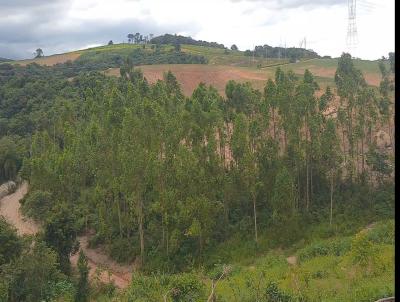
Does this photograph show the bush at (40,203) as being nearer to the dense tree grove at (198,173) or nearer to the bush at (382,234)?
the dense tree grove at (198,173)

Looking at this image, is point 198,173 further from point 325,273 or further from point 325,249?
point 325,273

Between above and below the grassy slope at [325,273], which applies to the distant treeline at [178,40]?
above

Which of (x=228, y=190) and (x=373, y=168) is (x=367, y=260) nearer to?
(x=228, y=190)

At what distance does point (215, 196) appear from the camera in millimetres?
29406

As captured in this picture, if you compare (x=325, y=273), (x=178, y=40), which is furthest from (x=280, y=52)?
(x=325, y=273)

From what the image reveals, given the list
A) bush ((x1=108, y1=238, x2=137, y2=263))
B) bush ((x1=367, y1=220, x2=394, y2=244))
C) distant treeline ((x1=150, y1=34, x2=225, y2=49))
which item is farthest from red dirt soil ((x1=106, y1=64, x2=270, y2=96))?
distant treeline ((x1=150, y1=34, x2=225, y2=49))

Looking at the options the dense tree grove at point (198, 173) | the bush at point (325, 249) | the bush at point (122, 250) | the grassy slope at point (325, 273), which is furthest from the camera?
the bush at point (122, 250)

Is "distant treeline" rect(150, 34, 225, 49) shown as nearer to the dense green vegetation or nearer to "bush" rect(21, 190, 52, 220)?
the dense green vegetation

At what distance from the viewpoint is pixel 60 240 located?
26625 mm

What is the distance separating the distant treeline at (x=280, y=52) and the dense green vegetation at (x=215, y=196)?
67350mm

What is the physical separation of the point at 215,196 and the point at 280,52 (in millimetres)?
86882

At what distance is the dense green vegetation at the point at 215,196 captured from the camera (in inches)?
917

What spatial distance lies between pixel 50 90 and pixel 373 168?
4283 centimetres

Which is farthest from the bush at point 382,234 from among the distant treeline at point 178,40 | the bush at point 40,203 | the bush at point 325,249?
the distant treeline at point 178,40
